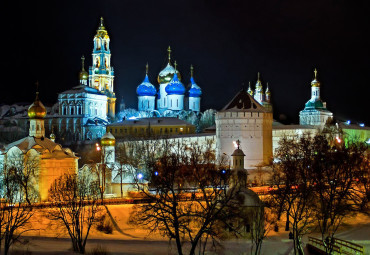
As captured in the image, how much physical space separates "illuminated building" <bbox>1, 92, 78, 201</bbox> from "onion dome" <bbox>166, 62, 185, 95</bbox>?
35.7 metres

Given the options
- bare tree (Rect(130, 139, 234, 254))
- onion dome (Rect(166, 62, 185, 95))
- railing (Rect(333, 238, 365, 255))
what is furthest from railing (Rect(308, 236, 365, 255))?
onion dome (Rect(166, 62, 185, 95))

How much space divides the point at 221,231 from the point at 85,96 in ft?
140

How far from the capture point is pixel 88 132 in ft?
221

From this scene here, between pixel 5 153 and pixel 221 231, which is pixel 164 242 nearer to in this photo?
pixel 221 231

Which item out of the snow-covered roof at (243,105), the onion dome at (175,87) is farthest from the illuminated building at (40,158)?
the onion dome at (175,87)

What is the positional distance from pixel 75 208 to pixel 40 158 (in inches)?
219

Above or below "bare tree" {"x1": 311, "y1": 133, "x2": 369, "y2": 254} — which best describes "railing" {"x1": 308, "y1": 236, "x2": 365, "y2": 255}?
below

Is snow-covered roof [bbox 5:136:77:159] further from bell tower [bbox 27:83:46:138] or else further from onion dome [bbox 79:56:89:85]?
onion dome [bbox 79:56:89:85]

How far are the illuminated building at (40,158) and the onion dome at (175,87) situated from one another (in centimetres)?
3566

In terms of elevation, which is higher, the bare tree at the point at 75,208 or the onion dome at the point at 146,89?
the onion dome at the point at 146,89

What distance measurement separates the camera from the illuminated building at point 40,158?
34.0 meters

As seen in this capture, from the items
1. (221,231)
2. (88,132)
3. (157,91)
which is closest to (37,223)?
(221,231)

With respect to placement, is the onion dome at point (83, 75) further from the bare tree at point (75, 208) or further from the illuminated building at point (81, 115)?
the bare tree at point (75, 208)

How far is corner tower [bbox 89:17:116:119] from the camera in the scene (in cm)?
7181
